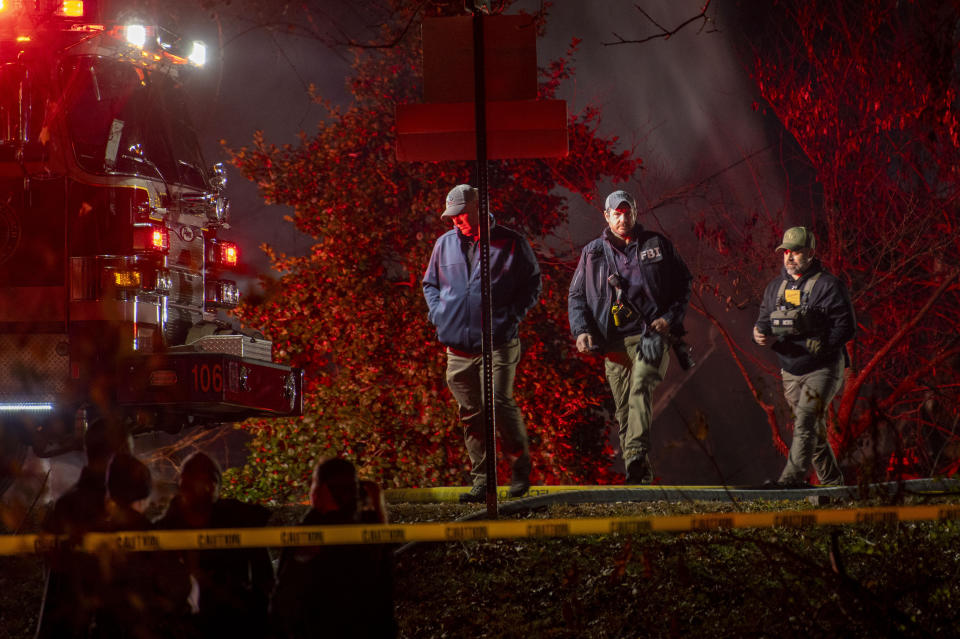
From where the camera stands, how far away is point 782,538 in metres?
5.83

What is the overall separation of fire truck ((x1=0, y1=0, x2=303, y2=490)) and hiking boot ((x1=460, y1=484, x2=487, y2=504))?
185 cm

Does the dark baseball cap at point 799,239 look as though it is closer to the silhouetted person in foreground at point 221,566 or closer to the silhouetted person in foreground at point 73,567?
the silhouetted person in foreground at point 221,566

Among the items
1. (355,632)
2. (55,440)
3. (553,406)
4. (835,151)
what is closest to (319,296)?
(553,406)

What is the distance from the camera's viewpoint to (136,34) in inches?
316

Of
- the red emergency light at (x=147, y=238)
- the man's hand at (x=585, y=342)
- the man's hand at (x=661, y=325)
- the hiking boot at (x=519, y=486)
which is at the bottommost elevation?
the hiking boot at (x=519, y=486)

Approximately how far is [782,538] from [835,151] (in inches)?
243

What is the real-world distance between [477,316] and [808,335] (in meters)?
2.45

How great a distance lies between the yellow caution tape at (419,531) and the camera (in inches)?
164

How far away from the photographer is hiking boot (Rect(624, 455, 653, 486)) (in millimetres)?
7938

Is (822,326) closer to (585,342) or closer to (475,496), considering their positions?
(585,342)

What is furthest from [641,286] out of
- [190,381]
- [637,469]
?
[190,381]

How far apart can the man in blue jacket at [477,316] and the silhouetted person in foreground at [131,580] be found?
3.12m

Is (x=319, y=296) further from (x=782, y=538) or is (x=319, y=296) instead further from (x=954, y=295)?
(x=954, y=295)

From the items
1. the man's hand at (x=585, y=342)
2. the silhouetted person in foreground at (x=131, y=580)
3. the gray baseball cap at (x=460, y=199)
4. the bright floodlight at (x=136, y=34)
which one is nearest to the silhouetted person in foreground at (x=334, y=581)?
the silhouetted person in foreground at (x=131, y=580)
